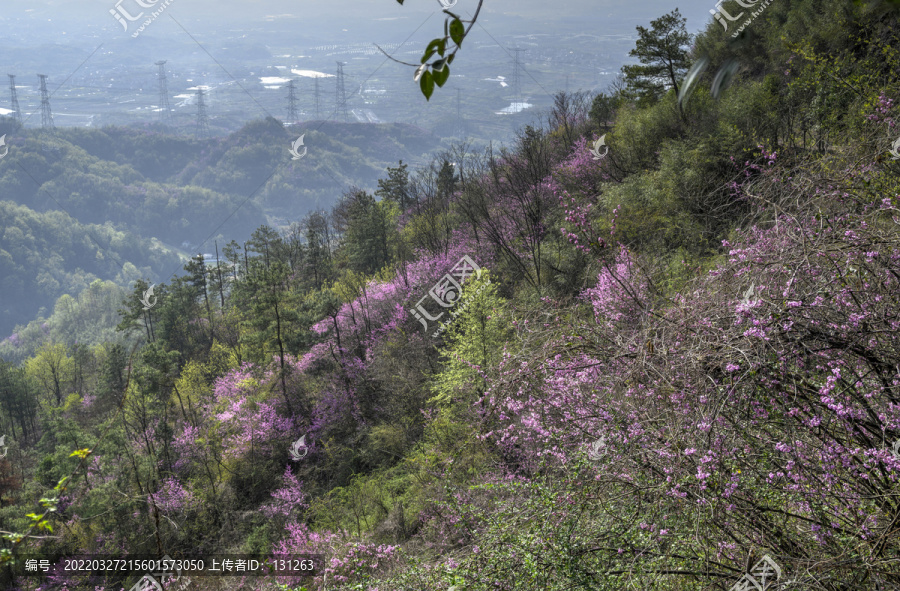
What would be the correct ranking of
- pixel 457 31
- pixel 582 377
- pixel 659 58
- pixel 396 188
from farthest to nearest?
1. pixel 396 188
2. pixel 659 58
3. pixel 582 377
4. pixel 457 31

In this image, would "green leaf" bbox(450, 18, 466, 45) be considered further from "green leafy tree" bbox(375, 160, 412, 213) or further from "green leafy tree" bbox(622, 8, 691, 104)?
"green leafy tree" bbox(375, 160, 412, 213)

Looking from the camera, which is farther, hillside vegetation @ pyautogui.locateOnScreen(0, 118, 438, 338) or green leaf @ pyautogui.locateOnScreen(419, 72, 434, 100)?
hillside vegetation @ pyautogui.locateOnScreen(0, 118, 438, 338)

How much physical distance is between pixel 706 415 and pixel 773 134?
619 inches

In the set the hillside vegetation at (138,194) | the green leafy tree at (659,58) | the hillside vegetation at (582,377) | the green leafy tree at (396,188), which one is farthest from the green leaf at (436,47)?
the hillside vegetation at (138,194)

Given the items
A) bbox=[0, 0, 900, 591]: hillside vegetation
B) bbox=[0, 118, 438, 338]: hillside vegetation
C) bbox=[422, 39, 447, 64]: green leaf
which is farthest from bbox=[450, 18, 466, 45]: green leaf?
bbox=[0, 118, 438, 338]: hillside vegetation

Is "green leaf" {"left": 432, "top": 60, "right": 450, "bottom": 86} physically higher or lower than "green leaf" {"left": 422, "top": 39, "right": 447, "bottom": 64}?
lower

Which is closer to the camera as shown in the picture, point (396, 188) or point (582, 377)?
point (582, 377)

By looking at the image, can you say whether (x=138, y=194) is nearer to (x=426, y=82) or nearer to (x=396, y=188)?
(x=396, y=188)

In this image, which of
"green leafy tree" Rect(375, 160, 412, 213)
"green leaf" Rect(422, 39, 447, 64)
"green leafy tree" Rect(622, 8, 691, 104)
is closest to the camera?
"green leaf" Rect(422, 39, 447, 64)

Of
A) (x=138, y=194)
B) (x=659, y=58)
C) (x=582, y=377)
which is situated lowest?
(x=582, y=377)

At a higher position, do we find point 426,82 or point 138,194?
point 138,194

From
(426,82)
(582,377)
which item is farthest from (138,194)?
(426,82)

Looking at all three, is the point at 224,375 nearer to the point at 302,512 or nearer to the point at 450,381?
the point at 302,512

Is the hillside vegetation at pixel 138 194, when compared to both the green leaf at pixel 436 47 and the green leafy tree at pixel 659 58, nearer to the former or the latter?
the green leafy tree at pixel 659 58
